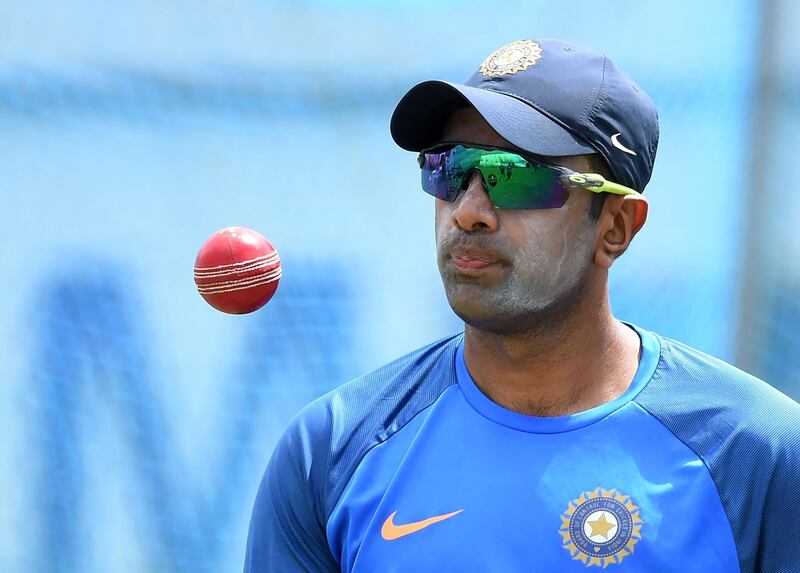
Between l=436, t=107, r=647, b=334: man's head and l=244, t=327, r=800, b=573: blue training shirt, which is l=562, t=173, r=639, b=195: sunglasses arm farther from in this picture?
l=244, t=327, r=800, b=573: blue training shirt

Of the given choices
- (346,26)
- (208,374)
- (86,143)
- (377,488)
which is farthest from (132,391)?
(377,488)

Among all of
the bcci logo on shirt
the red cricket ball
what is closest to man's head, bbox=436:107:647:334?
the bcci logo on shirt

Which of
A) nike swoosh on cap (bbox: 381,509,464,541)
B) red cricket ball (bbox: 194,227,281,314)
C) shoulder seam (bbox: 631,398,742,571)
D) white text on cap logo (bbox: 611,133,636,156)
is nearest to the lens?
shoulder seam (bbox: 631,398,742,571)

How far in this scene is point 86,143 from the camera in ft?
13.9

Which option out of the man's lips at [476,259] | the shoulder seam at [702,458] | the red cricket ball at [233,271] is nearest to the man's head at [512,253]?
the man's lips at [476,259]

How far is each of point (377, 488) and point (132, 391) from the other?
7.09ft

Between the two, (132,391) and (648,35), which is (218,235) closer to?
(132,391)

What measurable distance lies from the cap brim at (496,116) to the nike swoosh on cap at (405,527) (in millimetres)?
746

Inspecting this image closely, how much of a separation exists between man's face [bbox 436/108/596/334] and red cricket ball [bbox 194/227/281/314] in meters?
0.55

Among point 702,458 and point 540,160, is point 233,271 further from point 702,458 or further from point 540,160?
point 702,458

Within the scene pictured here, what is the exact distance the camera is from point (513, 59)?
2412 mm

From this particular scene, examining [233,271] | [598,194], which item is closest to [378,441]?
[233,271]

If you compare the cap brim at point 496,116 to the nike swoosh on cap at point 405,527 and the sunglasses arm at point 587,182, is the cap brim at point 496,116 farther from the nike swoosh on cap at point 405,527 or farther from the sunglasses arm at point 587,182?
the nike swoosh on cap at point 405,527

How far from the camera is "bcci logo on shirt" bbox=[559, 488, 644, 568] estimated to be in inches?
83.3
